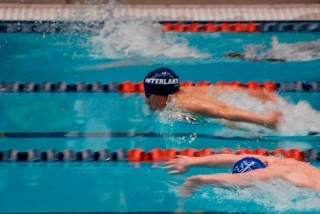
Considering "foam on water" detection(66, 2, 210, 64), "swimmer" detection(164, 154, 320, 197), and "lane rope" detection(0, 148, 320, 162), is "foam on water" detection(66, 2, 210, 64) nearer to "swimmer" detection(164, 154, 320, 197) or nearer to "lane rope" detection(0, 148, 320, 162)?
"lane rope" detection(0, 148, 320, 162)

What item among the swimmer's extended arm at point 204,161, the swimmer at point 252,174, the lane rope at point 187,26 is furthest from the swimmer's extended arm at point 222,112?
the lane rope at point 187,26

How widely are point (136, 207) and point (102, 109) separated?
3.35ft

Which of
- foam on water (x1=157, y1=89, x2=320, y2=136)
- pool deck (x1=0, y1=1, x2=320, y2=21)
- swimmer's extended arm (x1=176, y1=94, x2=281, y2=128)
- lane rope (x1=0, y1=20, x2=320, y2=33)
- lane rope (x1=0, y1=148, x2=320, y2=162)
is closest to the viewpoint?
lane rope (x1=0, y1=148, x2=320, y2=162)

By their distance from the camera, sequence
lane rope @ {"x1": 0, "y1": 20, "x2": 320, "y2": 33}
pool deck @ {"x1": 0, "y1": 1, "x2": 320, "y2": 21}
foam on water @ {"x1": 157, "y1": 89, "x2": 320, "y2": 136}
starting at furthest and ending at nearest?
pool deck @ {"x1": 0, "y1": 1, "x2": 320, "y2": 21}
lane rope @ {"x1": 0, "y1": 20, "x2": 320, "y2": 33}
foam on water @ {"x1": 157, "y1": 89, "x2": 320, "y2": 136}

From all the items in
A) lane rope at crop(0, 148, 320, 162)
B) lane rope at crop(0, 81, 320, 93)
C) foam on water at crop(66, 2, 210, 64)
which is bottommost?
lane rope at crop(0, 148, 320, 162)

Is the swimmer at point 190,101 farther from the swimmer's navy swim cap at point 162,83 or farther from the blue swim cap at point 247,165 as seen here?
the blue swim cap at point 247,165

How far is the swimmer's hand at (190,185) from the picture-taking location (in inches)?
127

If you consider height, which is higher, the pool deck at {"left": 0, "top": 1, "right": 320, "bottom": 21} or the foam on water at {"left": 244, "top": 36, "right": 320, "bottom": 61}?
the pool deck at {"left": 0, "top": 1, "right": 320, "bottom": 21}

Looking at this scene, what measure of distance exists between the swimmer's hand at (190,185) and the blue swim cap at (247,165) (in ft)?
0.64

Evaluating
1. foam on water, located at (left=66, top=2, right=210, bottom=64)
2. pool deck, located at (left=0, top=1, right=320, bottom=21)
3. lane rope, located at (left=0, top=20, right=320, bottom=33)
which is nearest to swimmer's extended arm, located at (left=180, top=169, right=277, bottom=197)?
foam on water, located at (left=66, top=2, right=210, bottom=64)

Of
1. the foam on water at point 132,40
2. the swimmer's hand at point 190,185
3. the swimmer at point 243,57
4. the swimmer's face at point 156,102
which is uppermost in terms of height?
the foam on water at point 132,40

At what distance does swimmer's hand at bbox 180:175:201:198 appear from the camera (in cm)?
323

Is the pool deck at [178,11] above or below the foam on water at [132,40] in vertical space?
above

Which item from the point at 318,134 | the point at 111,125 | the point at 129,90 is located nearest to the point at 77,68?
the point at 129,90
